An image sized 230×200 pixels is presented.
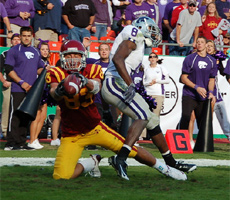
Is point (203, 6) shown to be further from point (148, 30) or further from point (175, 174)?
point (175, 174)

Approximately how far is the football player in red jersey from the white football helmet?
2.99 feet

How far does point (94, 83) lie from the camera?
16.0ft

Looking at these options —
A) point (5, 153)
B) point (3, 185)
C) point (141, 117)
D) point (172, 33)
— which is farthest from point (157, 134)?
point (172, 33)

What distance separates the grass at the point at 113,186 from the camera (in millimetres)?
4285

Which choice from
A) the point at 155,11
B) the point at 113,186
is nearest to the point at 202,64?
the point at 155,11

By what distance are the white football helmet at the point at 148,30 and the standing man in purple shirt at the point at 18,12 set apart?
5300 millimetres

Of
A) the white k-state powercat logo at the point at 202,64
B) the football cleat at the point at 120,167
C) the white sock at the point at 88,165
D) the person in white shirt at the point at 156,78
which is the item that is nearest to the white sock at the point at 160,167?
the football cleat at the point at 120,167

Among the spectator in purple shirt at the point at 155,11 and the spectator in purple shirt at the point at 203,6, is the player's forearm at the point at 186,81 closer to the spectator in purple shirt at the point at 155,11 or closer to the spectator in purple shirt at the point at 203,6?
the spectator in purple shirt at the point at 155,11

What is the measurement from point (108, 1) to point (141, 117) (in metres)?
7.40

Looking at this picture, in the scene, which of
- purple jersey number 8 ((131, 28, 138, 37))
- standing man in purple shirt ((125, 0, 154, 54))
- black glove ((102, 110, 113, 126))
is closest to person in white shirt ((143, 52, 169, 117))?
black glove ((102, 110, 113, 126))

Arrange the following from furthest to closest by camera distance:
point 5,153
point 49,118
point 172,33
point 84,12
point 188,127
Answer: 1. point 172,33
2. point 84,12
3. point 49,118
4. point 188,127
5. point 5,153

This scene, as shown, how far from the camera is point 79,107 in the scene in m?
5.17

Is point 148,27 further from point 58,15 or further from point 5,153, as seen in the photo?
point 58,15

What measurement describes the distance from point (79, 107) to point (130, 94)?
53cm
